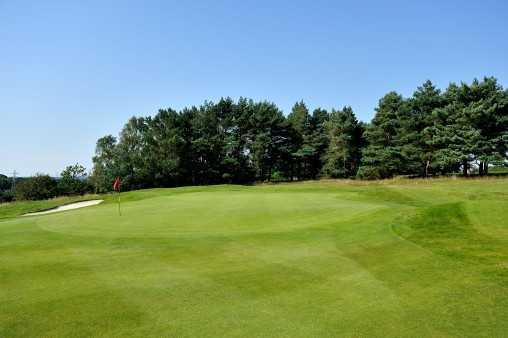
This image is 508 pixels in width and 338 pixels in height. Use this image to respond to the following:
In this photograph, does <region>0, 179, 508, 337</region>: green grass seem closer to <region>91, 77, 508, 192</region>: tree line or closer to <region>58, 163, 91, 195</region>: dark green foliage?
<region>91, 77, 508, 192</region>: tree line

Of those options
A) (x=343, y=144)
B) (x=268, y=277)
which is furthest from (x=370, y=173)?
(x=268, y=277)

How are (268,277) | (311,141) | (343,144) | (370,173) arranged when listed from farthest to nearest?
(311,141)
(343,144)
(370,173)
(268,277)

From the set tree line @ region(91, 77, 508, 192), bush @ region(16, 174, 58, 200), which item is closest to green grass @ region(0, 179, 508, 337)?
tree line @ region(91, 77, 508, 192)

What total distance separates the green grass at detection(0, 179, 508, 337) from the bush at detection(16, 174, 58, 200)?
66.9 meters

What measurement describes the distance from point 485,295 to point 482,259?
210cm

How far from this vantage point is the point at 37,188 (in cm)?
7056

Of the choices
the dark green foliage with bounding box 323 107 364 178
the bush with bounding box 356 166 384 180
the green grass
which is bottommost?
the green grass

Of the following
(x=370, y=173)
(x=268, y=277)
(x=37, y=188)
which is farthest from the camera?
(x=37, y=188)

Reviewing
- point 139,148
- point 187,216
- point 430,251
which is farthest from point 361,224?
point 139,148

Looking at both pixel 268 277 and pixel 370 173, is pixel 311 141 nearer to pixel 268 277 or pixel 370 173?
pixel 370 173

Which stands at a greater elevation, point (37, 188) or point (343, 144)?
point (343, 144)

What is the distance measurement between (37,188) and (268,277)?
77.7m

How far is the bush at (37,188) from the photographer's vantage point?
69750 mm

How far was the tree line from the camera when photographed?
4422 cm
